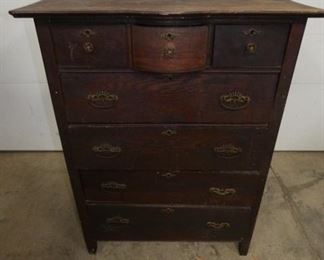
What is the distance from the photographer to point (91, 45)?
2.93ft

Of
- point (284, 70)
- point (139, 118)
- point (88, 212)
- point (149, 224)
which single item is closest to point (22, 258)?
point (88, 212)

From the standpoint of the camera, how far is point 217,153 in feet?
3.69

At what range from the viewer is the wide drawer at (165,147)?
1066 mm

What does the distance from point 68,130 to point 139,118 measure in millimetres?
282

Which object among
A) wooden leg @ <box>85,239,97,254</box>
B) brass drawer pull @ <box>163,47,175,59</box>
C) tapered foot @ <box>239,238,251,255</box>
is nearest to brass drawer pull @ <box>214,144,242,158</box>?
brass drawer pull @ <box>163,47,175,59</box>

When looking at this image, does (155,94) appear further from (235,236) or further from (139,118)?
(235,236)

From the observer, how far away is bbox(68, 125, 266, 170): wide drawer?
3.50ft

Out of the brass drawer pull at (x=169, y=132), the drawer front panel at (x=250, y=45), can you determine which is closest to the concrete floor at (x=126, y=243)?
the brass drawer pull at (x=169, y=132)

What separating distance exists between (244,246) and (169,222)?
428 millimetres

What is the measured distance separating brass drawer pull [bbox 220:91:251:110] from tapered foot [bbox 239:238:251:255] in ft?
2.55

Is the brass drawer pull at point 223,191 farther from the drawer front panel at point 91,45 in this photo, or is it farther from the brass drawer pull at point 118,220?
the drawer front panel at point 91,45

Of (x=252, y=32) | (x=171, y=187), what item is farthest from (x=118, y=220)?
(x=252, y=32)

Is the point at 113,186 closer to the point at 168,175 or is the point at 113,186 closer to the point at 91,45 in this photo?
the point at 168,175

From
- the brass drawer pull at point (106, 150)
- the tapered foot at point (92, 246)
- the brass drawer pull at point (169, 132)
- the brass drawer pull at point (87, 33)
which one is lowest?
the tapered foot at point (92, 246)
